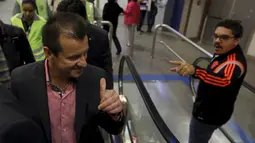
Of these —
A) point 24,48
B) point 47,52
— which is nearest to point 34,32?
point 24,48

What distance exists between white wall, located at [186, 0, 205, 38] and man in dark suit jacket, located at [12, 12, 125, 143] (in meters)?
5.97

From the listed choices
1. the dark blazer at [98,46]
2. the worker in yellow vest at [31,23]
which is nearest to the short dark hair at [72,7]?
the dark blazer at [98,46]

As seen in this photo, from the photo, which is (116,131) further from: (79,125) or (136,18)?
(136,18)

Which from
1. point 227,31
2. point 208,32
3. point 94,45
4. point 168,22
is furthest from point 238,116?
point 168,22

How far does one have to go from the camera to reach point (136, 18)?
17.1 feet

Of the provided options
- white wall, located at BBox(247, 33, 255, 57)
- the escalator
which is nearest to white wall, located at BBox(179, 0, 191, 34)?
white wall, located at BBox(247, 33, 255, 57)

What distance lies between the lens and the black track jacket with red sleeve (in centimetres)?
177

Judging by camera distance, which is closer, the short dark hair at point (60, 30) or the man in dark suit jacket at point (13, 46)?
the short dark hair at point (60, 30)

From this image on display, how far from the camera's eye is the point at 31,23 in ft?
7.55

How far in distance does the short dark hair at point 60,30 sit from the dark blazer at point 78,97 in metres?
0.20

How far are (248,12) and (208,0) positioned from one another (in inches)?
46.5

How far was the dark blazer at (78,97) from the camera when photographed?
1118 mm

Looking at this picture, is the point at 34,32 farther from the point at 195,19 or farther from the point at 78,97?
the point at 195,19

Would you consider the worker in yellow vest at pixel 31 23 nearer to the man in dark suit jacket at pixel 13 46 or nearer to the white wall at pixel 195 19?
the man in dark suit jacket at pixel 13 46
